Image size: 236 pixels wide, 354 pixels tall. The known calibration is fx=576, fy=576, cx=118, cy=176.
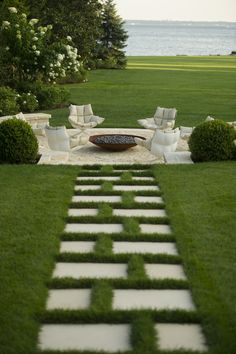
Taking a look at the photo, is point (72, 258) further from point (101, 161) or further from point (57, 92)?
point (57, 92)

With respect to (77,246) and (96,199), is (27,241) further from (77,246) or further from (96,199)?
(96,199)

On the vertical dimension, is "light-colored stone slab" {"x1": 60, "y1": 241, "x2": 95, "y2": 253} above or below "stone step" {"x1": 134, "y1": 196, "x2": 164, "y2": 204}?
above

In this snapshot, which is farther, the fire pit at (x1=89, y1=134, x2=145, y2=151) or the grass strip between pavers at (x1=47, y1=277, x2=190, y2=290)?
the fire pit at (x1=89, y1=134, x2=145, y2=151)

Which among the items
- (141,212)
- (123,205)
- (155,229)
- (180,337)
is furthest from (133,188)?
(180,337)

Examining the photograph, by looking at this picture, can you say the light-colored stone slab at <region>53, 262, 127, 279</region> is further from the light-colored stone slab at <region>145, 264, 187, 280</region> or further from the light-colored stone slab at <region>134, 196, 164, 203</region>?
the light-colored stone slab at <region>134, 196, 164, 203</region>

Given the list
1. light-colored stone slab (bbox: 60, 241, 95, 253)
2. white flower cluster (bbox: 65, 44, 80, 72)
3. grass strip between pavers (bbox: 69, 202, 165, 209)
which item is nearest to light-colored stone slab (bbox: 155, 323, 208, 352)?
light-colored stone slab (bbox: 60, 241, 95, 253)

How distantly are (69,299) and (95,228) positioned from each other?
1.81 metres

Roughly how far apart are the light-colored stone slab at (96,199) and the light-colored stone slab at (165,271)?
7.44ft

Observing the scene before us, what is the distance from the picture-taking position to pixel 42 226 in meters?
6.54

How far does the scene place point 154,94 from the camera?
2320 centimetres

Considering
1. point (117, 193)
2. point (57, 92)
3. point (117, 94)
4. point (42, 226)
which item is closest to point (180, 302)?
point (42, 226)

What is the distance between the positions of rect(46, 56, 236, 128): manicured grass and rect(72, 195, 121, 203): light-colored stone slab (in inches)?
270

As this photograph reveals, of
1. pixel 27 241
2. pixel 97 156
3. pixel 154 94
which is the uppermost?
pixel 27 241

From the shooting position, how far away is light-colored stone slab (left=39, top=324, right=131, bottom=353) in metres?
4.03
